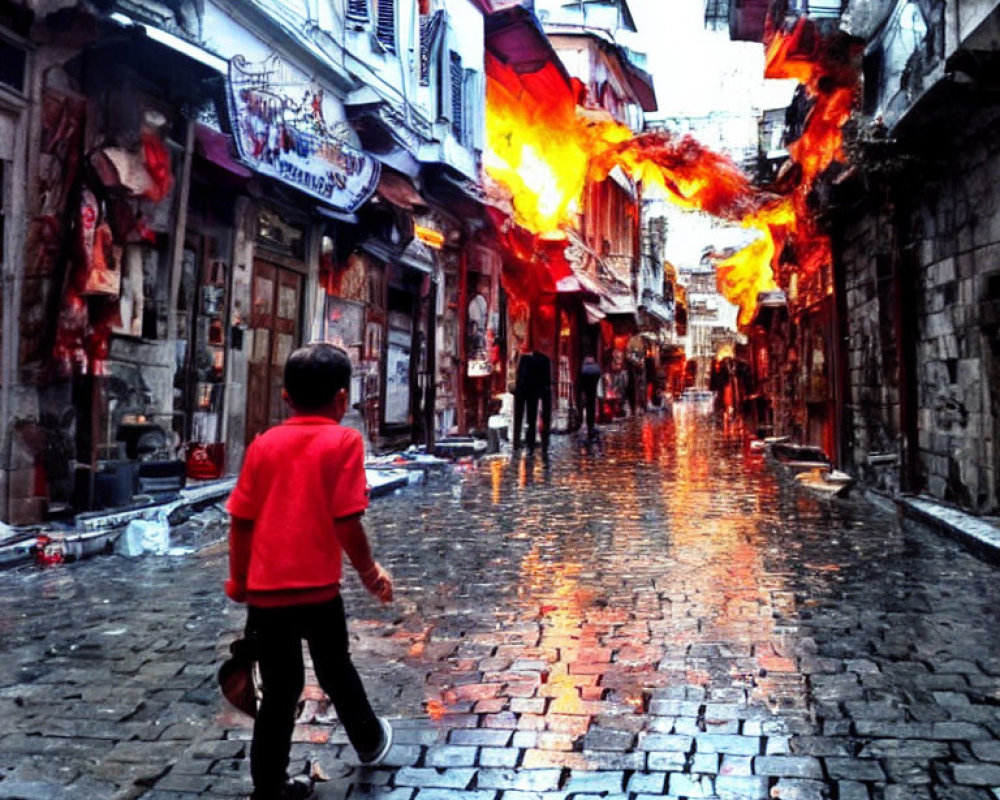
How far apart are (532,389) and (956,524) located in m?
10.3

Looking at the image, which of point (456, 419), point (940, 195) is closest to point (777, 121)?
point (456, 419)

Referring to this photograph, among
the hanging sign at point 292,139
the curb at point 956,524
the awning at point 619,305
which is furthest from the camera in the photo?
the awning at point 619,305

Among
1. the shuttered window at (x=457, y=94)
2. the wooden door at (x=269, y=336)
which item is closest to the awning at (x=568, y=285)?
the shuttered window at (x=457, y=94)

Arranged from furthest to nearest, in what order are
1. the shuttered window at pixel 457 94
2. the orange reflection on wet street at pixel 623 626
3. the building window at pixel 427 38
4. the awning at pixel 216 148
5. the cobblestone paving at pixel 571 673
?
1. the shuttered window at pixel 457 94
2. the building window at pixel 427 38
3. the awning at pixel 216 148
4. the orange reflection on wet street at pixel 623 626
5. the cobblestone paving at pixel 571 673

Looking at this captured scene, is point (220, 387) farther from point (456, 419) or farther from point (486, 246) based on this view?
point (486, 246)

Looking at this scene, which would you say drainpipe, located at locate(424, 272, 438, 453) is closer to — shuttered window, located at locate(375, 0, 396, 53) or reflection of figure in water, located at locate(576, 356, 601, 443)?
shuttered window, located at locate(375, 0, 396, 53)

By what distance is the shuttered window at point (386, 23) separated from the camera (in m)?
15.0

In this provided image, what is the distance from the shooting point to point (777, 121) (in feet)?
68.7

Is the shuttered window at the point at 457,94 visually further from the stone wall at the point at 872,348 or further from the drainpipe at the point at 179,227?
the drainpipe at the point at 179,227

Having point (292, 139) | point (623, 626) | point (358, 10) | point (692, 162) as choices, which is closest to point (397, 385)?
point (358, 10)

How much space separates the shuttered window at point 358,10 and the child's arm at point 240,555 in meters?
12.8

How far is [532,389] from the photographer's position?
1748 centimetres

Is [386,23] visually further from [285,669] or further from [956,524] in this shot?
[285,669]

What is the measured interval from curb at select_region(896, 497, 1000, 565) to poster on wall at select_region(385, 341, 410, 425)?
31.2 ft
